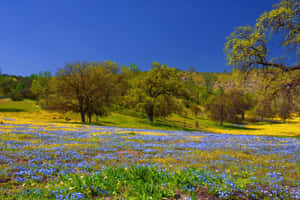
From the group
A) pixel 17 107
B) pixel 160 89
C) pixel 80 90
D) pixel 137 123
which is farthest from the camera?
pixel 17 107

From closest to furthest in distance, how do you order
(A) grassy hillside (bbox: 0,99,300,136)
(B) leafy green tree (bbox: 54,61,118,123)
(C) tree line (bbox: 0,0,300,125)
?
1. (C) tree line (bbox: 0,0,300,125)
2. (B) leafy green tree (bbox: 54,61,118,123)
3. (A) grassy hillside (bbox: 0,99,300,136)

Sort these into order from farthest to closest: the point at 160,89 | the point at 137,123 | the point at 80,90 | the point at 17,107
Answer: the point at 17,107
the point at 160,89
the point at 137,123
the point at 80,90

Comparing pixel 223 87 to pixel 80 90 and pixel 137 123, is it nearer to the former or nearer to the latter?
pixel 137 123

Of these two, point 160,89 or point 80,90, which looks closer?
point 80,90

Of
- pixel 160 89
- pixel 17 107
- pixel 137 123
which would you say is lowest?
pixel 137 123

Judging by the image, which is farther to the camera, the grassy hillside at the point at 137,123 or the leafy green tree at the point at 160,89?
the leafy green tree at the point at 160,89

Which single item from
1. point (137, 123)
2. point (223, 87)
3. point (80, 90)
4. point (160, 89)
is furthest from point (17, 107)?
point (223, 87)

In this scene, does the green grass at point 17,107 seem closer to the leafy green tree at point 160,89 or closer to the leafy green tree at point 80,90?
the leafy green tree at point 80,90

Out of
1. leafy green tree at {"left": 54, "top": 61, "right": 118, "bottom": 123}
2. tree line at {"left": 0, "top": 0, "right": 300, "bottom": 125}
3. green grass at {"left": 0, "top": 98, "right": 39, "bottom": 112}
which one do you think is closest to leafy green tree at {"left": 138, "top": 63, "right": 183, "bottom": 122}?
tree line at {"left": 0, "top": 0, "right": 300, "bottom": 125}

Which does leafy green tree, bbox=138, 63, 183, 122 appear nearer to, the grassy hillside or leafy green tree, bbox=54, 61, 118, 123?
the grassy hillside

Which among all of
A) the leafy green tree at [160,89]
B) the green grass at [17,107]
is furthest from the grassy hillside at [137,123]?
the leafy green tree at [160,89]

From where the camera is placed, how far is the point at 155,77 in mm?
45500

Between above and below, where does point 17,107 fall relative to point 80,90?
below

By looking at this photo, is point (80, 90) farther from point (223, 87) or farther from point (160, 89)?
point (223, 87)
